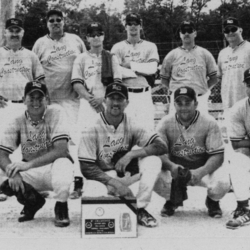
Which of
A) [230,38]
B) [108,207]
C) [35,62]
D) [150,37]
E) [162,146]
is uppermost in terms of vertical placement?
[150,37]

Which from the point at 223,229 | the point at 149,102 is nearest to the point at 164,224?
the point at 223,229

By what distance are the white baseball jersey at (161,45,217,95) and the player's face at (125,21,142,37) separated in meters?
0.45

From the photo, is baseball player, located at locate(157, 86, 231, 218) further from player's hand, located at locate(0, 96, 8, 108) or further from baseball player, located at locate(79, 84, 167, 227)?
player's hand, located at locate(0, 96, 8, 108)

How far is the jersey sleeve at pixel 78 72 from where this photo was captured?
466cm

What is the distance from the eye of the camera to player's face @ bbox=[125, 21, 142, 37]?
5.04 meters

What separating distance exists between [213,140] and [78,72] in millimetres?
1609

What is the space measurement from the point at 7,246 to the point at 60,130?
3.33ft

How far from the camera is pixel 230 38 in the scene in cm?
523

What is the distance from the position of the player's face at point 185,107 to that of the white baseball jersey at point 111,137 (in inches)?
Answer: 11.4

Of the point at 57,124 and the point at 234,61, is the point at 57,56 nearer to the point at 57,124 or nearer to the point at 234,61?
the point at 57,124

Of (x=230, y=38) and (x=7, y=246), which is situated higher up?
(x=230, y=38)

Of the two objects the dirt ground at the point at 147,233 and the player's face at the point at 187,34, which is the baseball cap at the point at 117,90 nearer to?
the dirt ground at the point at 147,233

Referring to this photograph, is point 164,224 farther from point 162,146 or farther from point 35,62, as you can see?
point 35,62

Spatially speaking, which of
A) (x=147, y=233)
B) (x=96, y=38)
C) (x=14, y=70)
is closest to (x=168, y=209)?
(x=147, y=233)
